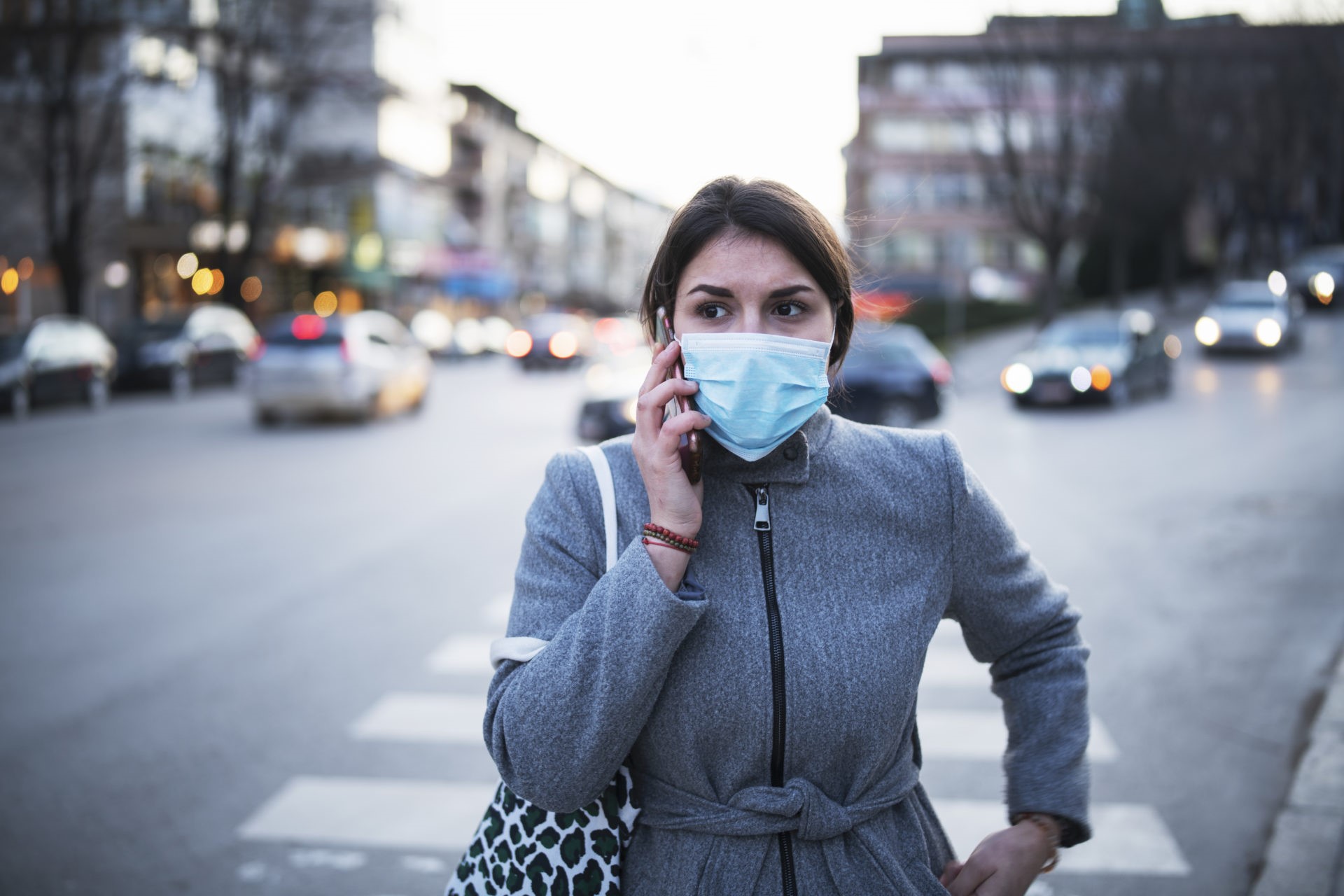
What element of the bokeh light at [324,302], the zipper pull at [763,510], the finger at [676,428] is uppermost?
the bokeh light at [324,302]

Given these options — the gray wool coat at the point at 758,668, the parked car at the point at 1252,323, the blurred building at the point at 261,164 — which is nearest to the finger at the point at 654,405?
Result: the gray wool coat at the point at 758,668

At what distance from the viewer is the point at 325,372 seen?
19.0 m

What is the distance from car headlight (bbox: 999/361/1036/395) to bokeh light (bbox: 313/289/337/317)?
1467 inches

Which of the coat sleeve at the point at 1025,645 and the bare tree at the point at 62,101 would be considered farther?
the bare tree at the point at 62,101

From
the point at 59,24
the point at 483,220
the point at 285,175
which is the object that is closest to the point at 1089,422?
the point at 59,24

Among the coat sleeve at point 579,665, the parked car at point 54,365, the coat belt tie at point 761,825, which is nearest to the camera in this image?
the coat sleeve at point 579,665

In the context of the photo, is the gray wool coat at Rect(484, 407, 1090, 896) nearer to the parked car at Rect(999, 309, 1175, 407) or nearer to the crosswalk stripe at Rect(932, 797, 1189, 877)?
the crosswalk stripe at Rect(932, 797, 1189, 877)

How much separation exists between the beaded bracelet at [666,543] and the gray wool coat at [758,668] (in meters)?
0.03

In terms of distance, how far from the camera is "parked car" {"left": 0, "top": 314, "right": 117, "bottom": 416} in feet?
68.6

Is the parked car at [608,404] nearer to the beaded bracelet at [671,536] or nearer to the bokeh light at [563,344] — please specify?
the beaded bracelet at [671,536]

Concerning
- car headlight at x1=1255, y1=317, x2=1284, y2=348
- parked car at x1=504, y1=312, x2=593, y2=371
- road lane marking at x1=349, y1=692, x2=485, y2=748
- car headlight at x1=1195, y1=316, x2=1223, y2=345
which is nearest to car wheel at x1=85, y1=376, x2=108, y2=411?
parked car at x1=504, y1=312, x2=593, y2=371

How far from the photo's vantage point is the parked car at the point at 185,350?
26.2 meters

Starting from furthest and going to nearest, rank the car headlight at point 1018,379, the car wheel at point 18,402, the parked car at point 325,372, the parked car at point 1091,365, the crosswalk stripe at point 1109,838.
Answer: the car headlight at point 1018,379 → the parked car at point 1091,365 → the car wheel at point 18,402 → the parked car at point 325,372 → the crosswalk stripe at point 1109,838

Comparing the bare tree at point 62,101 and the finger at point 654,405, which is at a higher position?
the bare tree at point 62,101
